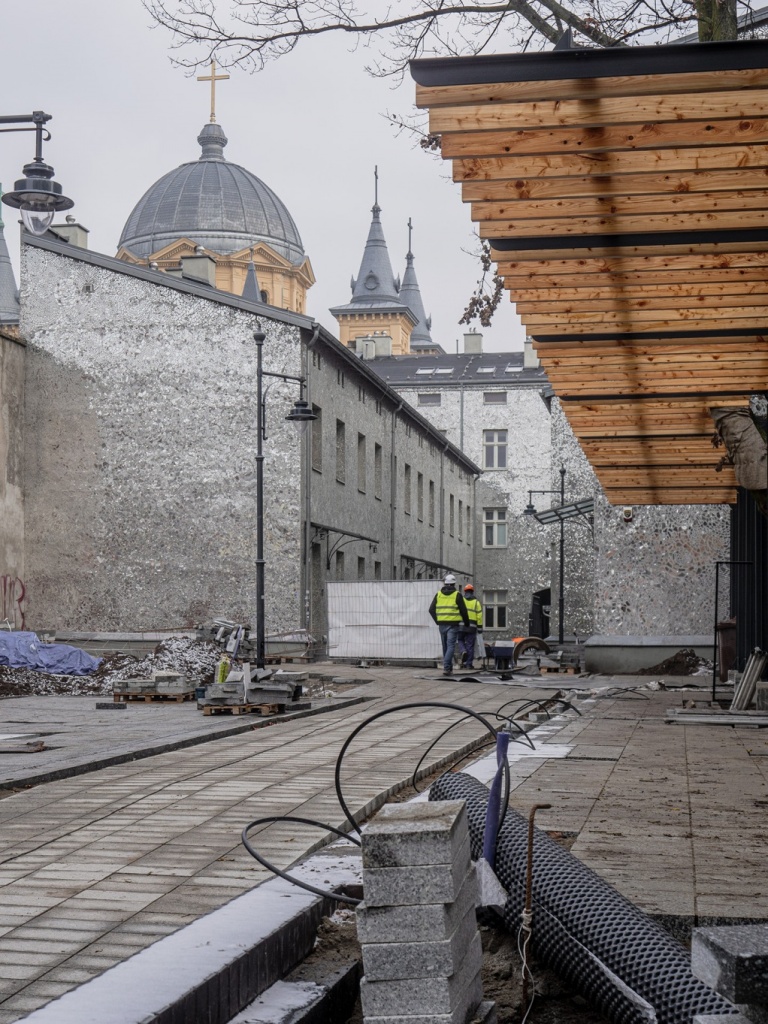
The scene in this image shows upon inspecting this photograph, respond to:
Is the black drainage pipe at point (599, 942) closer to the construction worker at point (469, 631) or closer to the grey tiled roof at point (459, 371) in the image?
the construction worker at point (469, 631)

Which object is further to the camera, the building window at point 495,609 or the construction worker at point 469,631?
the building window at point 495,609

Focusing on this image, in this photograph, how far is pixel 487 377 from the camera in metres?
57.2

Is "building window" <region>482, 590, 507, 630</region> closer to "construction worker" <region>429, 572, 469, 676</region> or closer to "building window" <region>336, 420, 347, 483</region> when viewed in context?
"building window" <region>336, 420, 347, 483</region>

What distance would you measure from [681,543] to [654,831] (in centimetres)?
1936

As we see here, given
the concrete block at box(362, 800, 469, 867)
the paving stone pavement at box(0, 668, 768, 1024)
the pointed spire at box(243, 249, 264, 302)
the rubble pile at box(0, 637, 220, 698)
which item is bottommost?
the rubble pile at box(0, 637, 220, 698)

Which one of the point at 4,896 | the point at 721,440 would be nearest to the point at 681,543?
the point at 721,440

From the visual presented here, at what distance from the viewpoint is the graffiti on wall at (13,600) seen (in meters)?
28.2

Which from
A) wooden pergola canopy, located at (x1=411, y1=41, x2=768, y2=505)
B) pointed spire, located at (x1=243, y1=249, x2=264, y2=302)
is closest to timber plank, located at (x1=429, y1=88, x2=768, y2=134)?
wooden pergola canopy, located at (x1=411, y1=41, x2=768, y2=505)

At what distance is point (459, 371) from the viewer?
58.9 metres

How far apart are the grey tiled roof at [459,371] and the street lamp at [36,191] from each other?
43979 mm

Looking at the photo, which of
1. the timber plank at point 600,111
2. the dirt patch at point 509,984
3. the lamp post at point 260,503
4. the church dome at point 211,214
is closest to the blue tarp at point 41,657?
the lamp post at point 260,503

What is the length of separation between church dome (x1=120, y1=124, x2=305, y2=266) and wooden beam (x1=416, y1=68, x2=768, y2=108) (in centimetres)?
5951

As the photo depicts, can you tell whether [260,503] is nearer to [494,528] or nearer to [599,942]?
[599,942]

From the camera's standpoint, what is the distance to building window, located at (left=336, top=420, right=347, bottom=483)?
32.8 m
